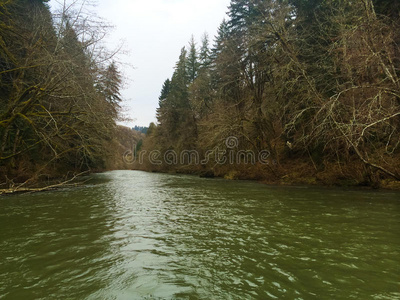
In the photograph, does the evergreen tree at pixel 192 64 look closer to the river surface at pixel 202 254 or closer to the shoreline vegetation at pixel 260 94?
the shoreline vegetation at pixel 260 94

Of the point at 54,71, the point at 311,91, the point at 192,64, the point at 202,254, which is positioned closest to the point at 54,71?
the point at 54,71

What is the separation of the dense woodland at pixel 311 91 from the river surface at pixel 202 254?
3545 millimetres

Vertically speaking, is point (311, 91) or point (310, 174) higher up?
Result: point (311, 91)

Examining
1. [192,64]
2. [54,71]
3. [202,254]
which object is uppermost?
[192,64]

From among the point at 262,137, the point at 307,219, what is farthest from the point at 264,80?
the point at 307,219

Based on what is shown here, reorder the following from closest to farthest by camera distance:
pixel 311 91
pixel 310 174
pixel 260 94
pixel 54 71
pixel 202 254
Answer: pixel 202 254, pixel 54 71, pixel 311 91, pixel 310 174, pixel 260 94

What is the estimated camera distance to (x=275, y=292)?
307 cm

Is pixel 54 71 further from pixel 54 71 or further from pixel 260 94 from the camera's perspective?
pixel 260 94

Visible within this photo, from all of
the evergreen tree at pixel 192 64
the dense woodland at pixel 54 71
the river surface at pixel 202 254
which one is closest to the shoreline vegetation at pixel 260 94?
the dense woodland at pixel 54 71

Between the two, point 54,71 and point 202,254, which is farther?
point 54,71

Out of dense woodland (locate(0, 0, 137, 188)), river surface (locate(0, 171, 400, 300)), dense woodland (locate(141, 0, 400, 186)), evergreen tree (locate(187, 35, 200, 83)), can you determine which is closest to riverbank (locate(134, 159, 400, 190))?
dense woodland (locate(141, 0, 400, 186))

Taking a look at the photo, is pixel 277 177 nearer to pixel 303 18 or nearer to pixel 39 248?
pixel 303 18

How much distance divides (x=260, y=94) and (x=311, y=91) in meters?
8.56

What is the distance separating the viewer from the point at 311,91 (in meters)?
13.8
